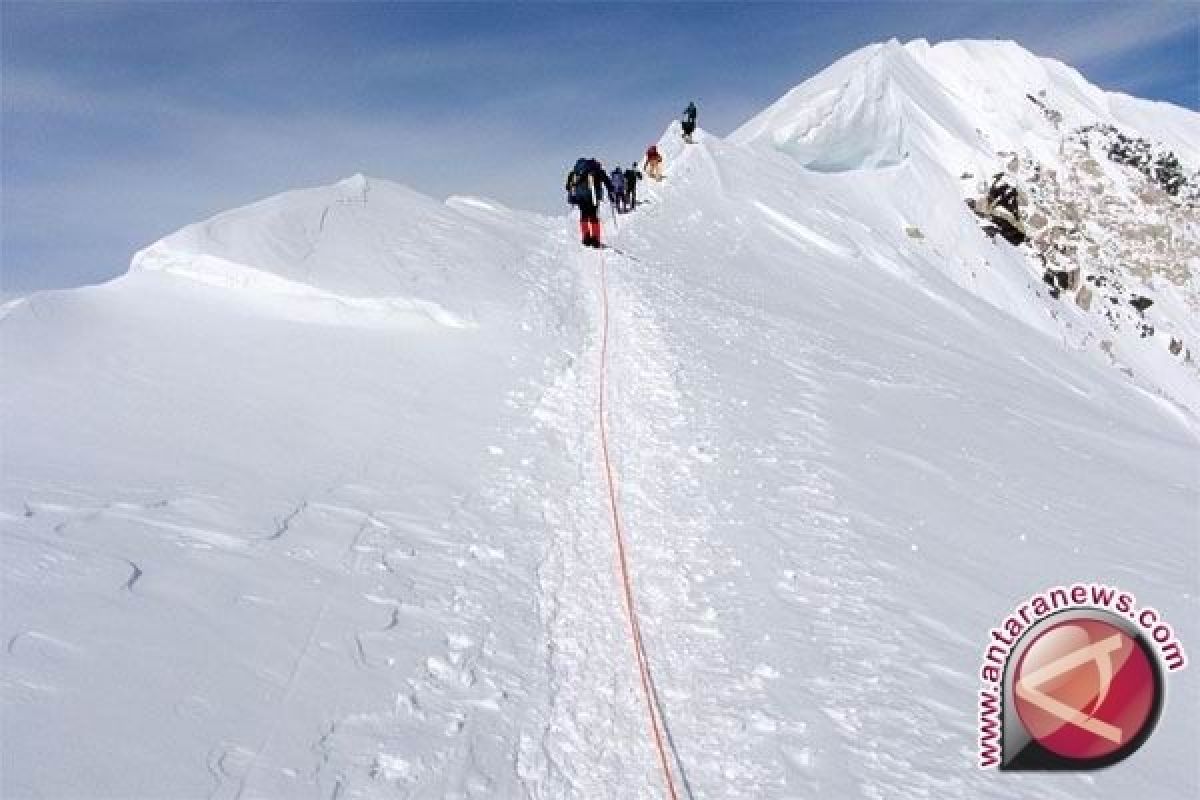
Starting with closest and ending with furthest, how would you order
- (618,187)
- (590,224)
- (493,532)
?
(493,532)
(590,224)
(618,187)

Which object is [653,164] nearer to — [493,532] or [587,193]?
[587,193]

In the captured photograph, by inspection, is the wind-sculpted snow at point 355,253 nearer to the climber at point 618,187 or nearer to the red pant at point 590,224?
the red pant at point 590,224

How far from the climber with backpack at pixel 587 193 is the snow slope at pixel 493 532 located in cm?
270

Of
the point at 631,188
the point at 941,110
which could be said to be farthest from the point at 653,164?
the point at 941,110

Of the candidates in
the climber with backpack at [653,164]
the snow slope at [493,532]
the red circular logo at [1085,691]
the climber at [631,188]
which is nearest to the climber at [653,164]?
the climber with backpack at [653,164]

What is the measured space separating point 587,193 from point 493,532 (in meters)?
14.4

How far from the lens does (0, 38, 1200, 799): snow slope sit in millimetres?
5309

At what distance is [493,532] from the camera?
27.2 ft

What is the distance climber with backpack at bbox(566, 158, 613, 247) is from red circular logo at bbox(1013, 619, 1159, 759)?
644 inches

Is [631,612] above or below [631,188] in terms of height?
below

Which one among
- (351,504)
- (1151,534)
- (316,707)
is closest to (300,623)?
(316,707)

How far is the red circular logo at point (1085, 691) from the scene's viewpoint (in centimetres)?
623

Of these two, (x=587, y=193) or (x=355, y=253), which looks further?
(x=587, y=193)

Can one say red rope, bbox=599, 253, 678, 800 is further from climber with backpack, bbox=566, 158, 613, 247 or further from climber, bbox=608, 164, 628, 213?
climber, bbox=608, 164, 628, 213
